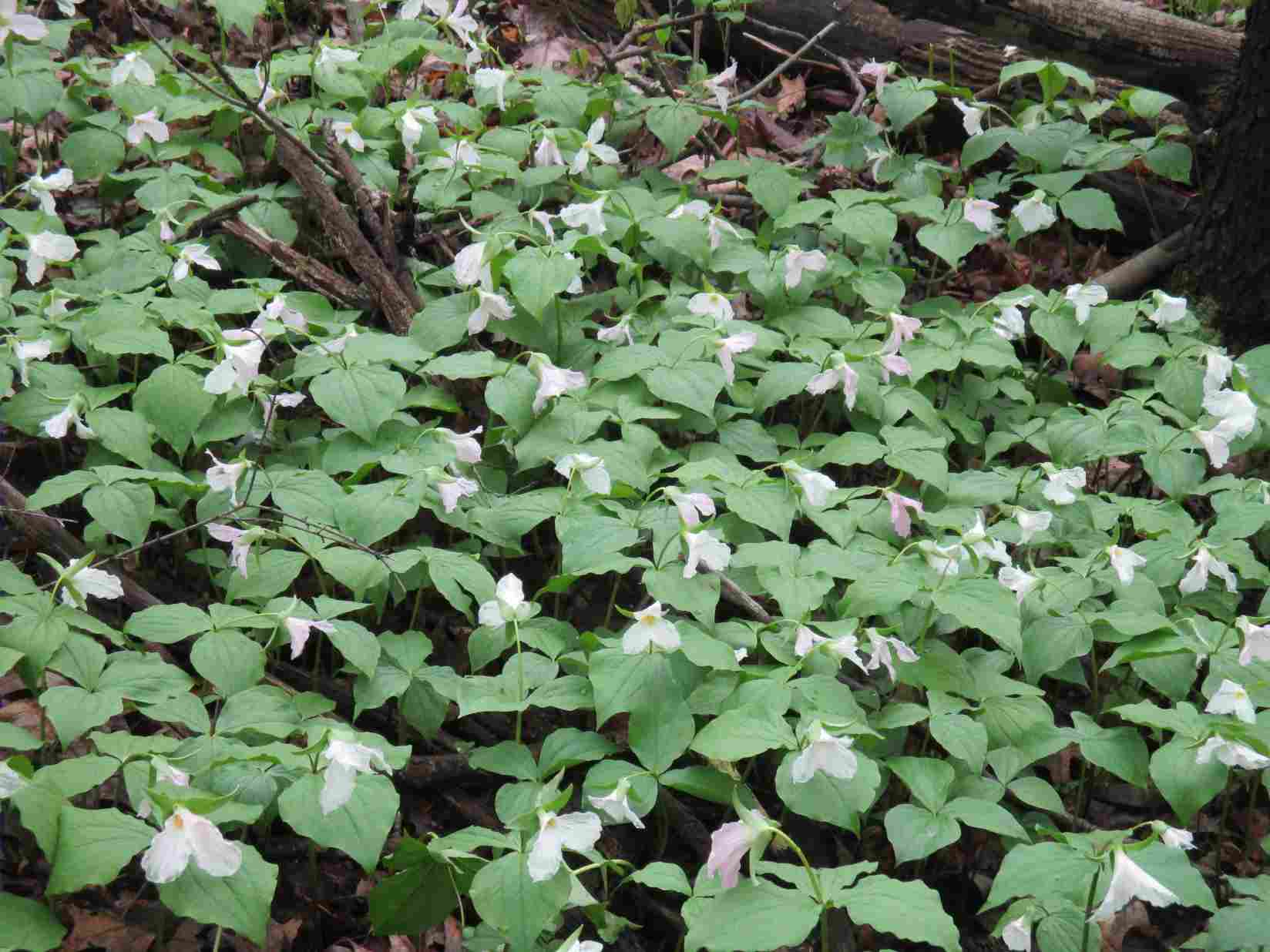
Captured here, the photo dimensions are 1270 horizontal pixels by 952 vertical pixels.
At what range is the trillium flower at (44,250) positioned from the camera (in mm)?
3246

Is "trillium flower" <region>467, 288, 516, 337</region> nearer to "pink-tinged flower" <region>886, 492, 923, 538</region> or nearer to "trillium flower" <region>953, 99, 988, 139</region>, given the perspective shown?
"pink-tinged flower" <region>886, 492, 923, 538</region>

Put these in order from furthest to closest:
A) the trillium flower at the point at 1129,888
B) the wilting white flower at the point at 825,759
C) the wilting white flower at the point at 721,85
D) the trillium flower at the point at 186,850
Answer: the wilting white flower at the point at 721,85
the wilting white flower at the point at 825,759
the trillium flower at the point at 1129,888
the trillium flower at the point at 186,850

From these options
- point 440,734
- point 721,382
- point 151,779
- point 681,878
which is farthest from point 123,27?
point 681,878

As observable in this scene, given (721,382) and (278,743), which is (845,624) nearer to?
(721,382)

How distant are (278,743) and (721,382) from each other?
153 cm

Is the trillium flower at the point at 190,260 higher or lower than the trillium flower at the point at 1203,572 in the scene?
higher

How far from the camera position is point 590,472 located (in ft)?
8.82

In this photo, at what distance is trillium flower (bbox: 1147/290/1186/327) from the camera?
11.5ft

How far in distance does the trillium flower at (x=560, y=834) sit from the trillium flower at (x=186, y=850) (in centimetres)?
49

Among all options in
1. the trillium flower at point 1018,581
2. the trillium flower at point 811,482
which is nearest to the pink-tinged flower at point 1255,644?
the trillium flower at point 1018,581

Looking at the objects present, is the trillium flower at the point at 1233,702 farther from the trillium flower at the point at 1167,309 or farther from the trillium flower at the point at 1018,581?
the trillium flower at the point at 1167,309

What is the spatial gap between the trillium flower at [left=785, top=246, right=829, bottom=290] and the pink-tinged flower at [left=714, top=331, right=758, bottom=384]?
16.9 inches

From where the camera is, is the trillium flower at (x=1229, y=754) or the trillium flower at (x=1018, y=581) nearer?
the trillium flower at (x=1229, y=754)

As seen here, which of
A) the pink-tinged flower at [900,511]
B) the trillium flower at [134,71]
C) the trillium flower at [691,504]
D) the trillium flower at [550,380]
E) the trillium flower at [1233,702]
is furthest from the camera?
the trillium flower at [134,71]
